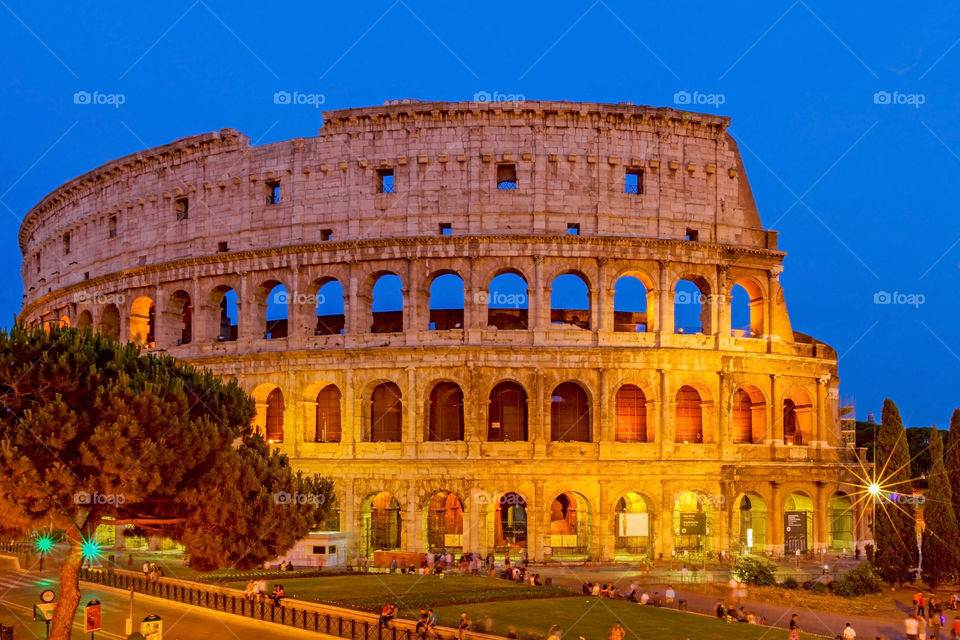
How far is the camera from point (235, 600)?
25125 millimetres

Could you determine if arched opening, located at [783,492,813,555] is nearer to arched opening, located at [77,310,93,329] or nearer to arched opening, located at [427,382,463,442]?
arched opening, located at [427,382,463,442]

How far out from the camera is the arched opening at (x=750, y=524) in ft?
121

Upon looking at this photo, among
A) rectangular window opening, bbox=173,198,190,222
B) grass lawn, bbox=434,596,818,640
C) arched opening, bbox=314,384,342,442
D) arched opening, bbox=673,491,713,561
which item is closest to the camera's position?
grass lawn, bbox=434,596,818,640

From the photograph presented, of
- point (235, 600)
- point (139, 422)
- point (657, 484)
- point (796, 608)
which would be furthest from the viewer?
point (657, 484)

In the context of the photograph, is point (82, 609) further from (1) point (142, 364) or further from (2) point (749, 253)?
(2) point (749, 253)

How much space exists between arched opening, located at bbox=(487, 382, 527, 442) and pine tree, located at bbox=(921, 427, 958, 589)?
598 inches

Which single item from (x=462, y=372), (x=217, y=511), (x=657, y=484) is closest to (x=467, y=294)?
(x=462, y=372)

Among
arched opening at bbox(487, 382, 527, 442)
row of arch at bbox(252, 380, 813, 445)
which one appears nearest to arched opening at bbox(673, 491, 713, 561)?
row of arch at bbox(252, 380, 813, 445)

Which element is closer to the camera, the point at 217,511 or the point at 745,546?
the point at 217,511

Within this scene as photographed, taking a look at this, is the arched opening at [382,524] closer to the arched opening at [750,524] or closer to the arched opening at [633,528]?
the arched opening at [633,528]

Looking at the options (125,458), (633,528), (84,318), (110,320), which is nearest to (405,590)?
(125,458)

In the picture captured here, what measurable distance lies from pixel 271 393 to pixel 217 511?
19794 mm

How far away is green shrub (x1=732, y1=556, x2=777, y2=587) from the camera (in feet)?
101

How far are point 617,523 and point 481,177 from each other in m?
15.1
